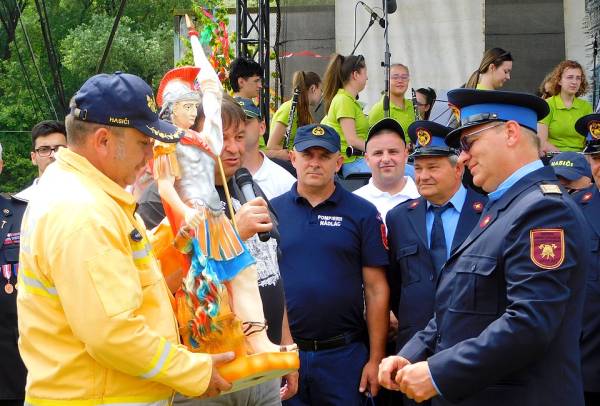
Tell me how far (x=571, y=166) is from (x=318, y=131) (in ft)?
6.98

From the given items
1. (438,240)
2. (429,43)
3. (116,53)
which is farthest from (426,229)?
(116,53)

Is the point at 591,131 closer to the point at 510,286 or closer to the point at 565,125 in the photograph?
the point at 510,286

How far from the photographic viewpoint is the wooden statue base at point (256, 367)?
2.90 m

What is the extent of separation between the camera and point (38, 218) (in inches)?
102

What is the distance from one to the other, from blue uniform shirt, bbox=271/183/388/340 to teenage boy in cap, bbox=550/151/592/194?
5.95ft

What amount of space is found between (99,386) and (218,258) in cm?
61

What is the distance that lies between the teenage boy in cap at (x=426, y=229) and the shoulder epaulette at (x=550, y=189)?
1519 mm

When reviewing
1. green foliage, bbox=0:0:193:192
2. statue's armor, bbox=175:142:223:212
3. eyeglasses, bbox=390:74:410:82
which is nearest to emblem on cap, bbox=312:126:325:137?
statue's armor, bbox=175:142:223:212

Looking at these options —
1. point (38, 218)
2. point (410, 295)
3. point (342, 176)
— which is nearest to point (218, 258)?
point (38, 218)

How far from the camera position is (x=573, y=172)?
5.98m

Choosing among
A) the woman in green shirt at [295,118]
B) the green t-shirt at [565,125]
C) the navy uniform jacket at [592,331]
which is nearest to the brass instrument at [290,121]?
the woman in green shirt at [295,118]

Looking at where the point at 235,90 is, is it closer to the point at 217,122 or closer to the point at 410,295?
the point at 410,295

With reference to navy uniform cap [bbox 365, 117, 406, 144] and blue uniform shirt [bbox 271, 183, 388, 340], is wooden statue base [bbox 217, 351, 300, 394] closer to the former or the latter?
blue uniform shirt [bbox 271, 183, 388, 340]

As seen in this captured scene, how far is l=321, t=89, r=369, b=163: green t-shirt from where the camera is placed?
770 centimetres
